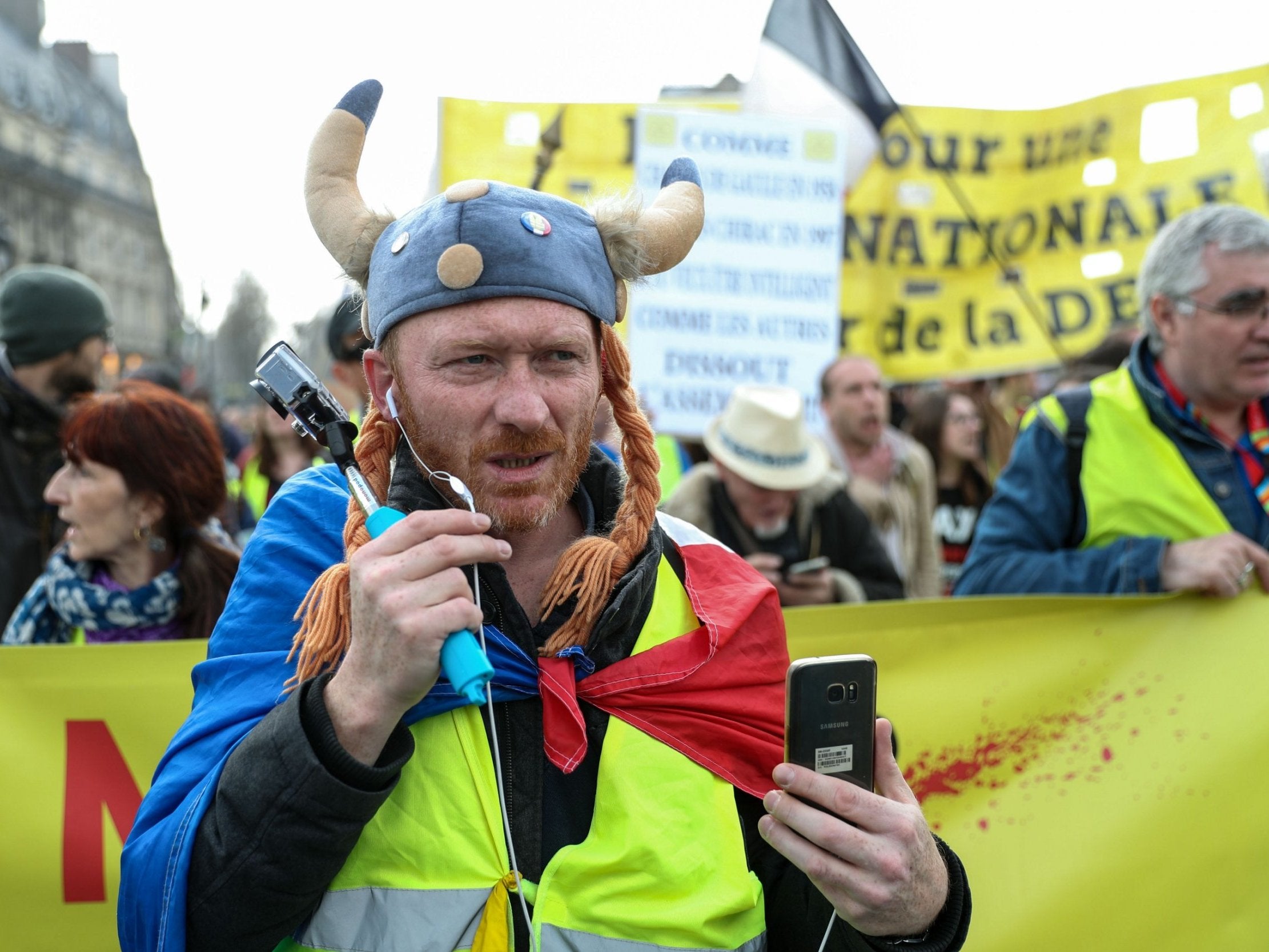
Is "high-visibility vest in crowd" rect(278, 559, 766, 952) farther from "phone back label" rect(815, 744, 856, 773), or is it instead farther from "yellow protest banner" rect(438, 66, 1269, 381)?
"yellow protest banner" rect(438, 66, 1269, 381)

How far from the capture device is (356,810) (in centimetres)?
145

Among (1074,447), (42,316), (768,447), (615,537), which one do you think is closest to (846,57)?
(768,447)

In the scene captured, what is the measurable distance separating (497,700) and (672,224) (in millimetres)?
782

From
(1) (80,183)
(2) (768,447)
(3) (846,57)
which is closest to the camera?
(2) (768,447)

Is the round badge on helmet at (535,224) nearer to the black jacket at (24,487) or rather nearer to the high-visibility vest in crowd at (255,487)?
the black jacket at (24,487)

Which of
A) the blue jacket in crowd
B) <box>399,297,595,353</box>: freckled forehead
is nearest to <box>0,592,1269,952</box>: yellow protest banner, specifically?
the blue jacket in crowd

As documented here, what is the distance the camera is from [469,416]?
1667 millimetres

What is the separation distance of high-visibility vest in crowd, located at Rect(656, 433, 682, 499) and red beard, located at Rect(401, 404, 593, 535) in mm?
3199

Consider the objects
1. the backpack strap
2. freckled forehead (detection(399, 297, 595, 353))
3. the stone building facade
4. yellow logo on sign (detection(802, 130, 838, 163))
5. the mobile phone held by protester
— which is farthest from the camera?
the stone building facade

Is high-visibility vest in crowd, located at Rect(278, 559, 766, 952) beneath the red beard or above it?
beneath

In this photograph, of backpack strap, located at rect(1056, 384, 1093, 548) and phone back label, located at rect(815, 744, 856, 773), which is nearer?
phone back label, located at rect(815, 744, 856, 773)

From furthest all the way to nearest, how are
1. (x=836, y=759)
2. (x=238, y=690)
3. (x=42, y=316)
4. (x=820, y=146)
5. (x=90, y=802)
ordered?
1. (x=820, y=146)
2. (x=42, y=316)
3. (x=90, y=802)
4. (x=238, y=690)
5. (x=836, y=759)

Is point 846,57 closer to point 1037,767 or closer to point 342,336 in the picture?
point 342,336

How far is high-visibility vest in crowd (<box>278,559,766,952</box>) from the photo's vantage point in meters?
1.56
